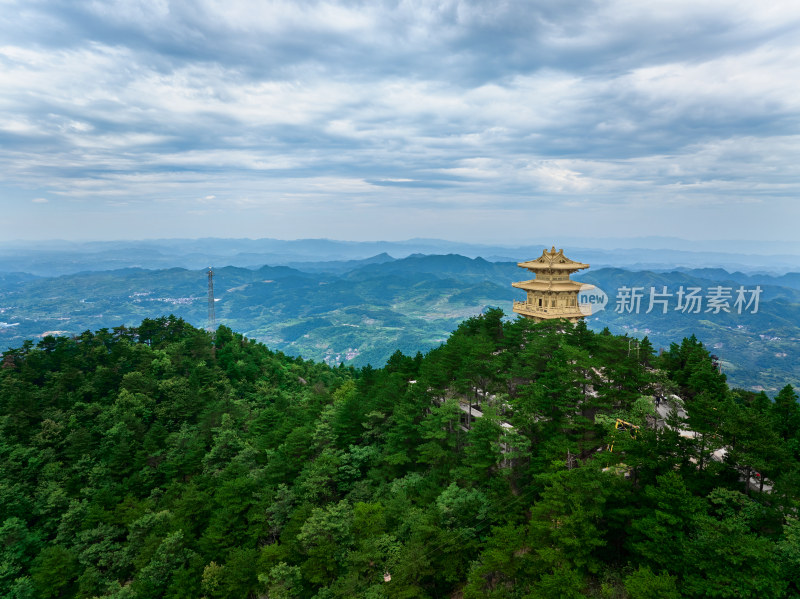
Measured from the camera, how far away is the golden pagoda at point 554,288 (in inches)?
1453

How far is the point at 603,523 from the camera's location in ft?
46.7

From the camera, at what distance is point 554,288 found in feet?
121

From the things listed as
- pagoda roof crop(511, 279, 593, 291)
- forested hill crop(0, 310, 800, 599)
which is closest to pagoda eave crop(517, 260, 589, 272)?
pagoda roof crop(511, 279, 593, 291)

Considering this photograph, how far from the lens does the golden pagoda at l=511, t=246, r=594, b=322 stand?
36.9 metres

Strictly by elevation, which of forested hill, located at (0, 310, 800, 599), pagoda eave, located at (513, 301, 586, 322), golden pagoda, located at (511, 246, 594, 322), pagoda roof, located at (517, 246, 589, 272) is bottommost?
forested hill, located at (0, 310, 800, 599)

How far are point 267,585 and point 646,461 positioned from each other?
16.8 m

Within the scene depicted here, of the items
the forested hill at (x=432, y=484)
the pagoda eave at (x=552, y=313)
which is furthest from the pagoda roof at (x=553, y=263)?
the forested hill at (x=432, y=484)

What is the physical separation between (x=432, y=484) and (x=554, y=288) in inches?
937

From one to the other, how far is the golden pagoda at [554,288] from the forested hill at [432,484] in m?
6.91

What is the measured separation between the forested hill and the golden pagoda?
272 inches

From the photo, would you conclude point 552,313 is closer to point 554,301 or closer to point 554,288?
point 554,301

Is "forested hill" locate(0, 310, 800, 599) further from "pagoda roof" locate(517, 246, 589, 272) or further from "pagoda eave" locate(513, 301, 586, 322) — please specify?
"pagoda roof" locate(517, 246, 589, 272)

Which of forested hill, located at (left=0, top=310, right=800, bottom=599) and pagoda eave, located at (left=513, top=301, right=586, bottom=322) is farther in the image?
pagoda eave, located at (left=513, top=301, right=586, bottom=322)

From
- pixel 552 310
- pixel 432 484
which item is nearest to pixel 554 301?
pixel 552 310
